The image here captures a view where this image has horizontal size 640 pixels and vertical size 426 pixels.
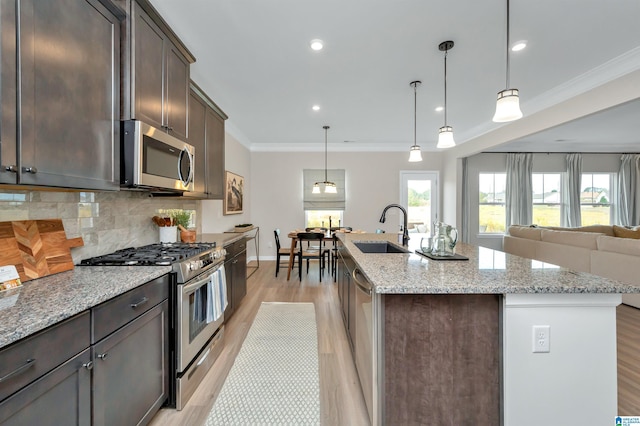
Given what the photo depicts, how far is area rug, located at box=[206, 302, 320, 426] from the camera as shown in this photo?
1665 millimetres

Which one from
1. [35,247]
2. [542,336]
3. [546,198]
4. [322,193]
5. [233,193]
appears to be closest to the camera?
[542,336]

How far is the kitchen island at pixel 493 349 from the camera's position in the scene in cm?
124

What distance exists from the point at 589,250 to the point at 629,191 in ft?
15.5

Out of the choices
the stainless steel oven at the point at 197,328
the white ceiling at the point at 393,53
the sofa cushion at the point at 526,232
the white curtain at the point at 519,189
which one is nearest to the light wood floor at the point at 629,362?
the sofa cushion at the point at 526,232

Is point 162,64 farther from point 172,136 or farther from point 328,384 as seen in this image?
point 328,384

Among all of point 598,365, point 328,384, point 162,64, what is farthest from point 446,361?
point 162,64

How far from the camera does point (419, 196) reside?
6.52 meters

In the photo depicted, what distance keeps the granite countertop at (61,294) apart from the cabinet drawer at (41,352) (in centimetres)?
→ 4

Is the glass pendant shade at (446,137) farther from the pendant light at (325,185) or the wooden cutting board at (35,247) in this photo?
the wooden cutting board at (35,247)

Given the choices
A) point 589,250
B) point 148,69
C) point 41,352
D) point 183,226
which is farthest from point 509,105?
point 589,250

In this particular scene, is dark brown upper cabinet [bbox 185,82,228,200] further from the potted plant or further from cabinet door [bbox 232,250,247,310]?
cabinet door [bbox 232,250,247,310]

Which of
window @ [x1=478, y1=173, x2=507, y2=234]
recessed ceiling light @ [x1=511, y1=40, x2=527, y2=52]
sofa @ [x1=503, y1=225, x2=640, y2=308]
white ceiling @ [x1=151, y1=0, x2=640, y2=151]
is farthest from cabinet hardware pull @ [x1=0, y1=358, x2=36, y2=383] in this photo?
window @ [x1=478, y1=173, x2=507, y2=234]

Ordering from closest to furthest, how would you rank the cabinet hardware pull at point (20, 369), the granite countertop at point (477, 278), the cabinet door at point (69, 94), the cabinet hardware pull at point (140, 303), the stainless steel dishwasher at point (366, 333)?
the cabinet hardware pull at point (20, 369) → the cabinet door at point (69, 94) → the granite countertop at point (477, 278) → the cabinet hardware pull at point (140, 303) → the stainless steel dishwasher at point (366, 333)

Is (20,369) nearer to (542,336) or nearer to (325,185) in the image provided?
(542,336)
